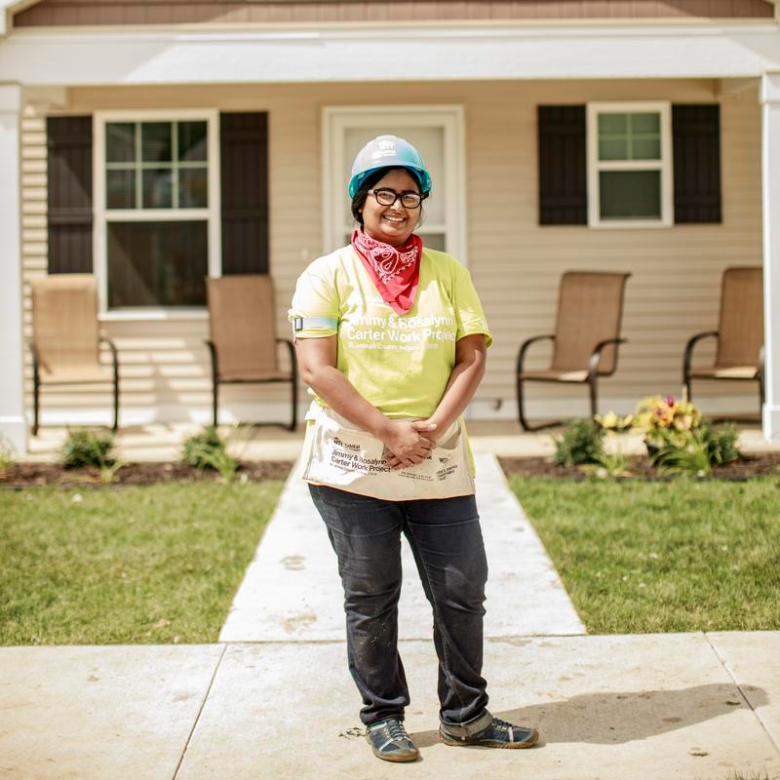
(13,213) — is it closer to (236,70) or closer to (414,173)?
(236,70)

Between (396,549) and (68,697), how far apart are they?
1.21 m

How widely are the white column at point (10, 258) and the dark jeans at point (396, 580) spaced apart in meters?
5.21

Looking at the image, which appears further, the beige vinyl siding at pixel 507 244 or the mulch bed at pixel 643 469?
the beige vinyl siding at pixel 507 244

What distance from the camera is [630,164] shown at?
31.1 ft

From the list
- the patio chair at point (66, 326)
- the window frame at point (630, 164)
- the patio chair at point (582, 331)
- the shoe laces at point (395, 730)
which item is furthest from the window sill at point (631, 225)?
the shoe laces at point (395, 730)

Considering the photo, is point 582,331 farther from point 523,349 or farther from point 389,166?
point 389,166

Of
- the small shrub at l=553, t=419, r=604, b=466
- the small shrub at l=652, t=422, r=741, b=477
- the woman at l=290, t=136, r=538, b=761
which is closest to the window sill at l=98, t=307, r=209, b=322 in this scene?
the small shrub at l=553, t=419, r=604, b=466

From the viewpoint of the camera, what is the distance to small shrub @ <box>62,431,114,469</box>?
719cm

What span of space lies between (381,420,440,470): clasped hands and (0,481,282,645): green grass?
1.55 metres

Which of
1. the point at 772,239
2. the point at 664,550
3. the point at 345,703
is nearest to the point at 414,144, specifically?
the point at 772,239

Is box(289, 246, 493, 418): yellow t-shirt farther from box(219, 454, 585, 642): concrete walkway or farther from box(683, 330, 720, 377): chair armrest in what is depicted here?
box(683, 330, 720, 377): chair armrest

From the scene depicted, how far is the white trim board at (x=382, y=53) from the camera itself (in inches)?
302

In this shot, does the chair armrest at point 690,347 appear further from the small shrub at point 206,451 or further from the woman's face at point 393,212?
the woman's face at point 393,212

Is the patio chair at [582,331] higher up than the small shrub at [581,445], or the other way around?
the patio chair at [582,331]
